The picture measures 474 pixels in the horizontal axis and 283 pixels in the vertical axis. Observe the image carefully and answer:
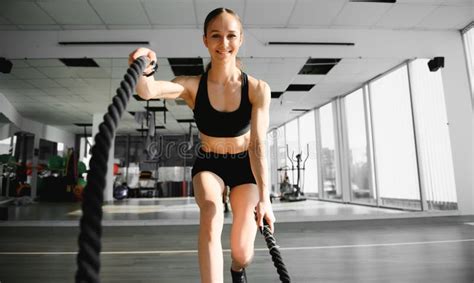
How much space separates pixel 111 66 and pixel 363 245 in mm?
5055

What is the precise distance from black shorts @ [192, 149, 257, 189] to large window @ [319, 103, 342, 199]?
7541 mm

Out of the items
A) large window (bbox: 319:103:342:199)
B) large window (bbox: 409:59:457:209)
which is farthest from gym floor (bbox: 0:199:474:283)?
large window (bbox: 319:103:342:199)

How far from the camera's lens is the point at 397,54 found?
552 centimetres

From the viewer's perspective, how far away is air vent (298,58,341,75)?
229 inches

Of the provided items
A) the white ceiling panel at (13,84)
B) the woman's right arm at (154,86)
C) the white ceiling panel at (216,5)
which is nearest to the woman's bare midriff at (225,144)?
the woman's right arm at (154,86)

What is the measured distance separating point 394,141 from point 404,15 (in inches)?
105

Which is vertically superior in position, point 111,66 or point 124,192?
point 111,66

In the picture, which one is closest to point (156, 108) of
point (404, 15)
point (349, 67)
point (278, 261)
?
point (349, 67)

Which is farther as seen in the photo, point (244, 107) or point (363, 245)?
point (363, 245)

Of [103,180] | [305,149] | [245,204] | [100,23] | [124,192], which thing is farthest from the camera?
[124,192]

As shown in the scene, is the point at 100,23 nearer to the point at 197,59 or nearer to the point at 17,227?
the point at 197,59

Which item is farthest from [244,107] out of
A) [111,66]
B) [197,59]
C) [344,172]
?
[344,172]

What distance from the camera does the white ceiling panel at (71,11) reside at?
4.31 metres

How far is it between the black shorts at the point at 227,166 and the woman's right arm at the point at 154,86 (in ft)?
0.97
